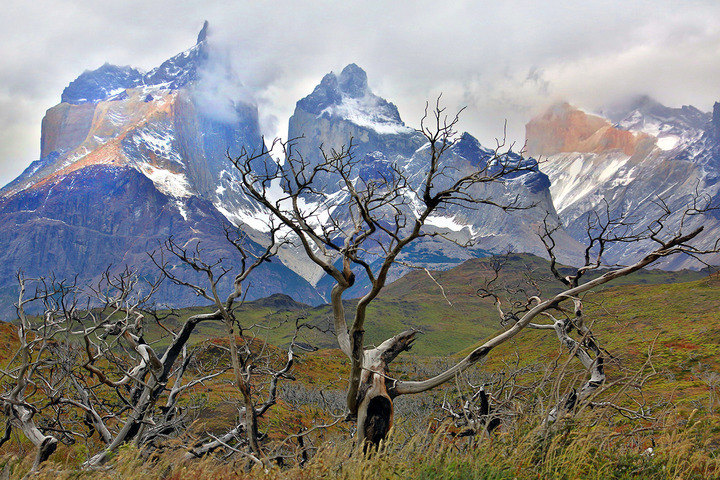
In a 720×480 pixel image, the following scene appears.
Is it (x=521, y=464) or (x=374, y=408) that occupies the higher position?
(x=374, y=408)

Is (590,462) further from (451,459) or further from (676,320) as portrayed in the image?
(676,320)

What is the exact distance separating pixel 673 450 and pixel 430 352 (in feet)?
347

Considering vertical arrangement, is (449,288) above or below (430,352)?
above

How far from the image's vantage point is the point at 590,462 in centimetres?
577

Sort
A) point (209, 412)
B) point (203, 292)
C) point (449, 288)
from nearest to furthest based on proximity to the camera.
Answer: point (203, 292), point (209, 412), point (449, 288)

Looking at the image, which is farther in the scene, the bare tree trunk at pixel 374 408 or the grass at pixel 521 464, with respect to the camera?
the bare tree trunk at pixel 374 408

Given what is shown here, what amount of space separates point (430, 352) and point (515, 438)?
10518 centimetres

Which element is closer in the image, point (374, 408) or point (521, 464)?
point (521, 464)

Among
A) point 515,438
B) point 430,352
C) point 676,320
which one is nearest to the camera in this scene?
point 515,438

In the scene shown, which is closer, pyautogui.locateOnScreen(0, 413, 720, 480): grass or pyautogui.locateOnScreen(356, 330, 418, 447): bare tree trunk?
pyautogui.locateOnScreen(0, 413, 720, 480): grass

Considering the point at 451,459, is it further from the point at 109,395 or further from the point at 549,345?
the point at 549,345

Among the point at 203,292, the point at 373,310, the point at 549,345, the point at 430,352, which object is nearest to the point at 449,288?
the point at 373,310

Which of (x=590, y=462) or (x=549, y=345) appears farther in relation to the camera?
(x=549, y=345)

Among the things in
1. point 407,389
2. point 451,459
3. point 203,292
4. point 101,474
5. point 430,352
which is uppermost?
point 203,292
